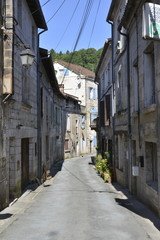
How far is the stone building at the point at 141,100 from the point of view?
759 centimetres

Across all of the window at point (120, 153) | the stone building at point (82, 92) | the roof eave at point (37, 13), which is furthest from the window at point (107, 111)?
the stone building at point (82, 92)

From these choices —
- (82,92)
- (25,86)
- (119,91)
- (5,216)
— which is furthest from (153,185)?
(82,92)

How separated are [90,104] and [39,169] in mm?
26081

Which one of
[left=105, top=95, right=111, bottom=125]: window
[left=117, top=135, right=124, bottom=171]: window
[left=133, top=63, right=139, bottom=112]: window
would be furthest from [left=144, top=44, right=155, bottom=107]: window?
[left=105, top=95, right=111, bottom=125]: window

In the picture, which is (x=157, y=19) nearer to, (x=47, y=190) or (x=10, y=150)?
(x=10, y=150)

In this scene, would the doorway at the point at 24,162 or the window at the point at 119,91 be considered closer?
the doorway at the point at 24,162

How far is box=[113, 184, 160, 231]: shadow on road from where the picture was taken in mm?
7650

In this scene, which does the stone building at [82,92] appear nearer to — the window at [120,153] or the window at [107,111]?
the window at [107,111]

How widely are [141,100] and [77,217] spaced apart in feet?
13.5

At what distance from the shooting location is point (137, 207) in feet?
30.3

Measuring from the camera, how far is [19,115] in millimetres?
10797

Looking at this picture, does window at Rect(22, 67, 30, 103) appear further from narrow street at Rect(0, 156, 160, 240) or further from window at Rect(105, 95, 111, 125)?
window at Rect(105, 95, 111, 125)

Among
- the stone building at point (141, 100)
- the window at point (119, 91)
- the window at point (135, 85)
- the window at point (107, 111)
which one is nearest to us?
the stone building at point (141, 100)

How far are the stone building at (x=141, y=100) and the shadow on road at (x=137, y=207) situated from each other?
0.21 m
